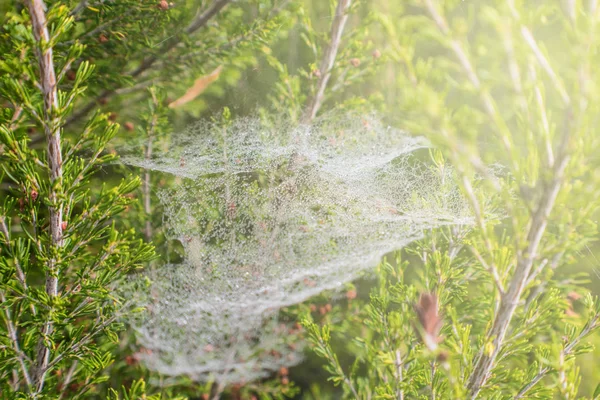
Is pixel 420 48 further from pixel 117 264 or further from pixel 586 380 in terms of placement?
pixel 117 264

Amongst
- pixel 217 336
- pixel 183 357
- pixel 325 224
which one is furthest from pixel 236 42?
pixel 183 357

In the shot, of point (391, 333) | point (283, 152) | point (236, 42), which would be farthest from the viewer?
point (283, 152)

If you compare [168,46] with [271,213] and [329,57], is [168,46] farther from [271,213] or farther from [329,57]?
[271,213]

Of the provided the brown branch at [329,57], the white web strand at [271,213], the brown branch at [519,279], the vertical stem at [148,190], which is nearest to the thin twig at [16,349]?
the white web strand at [271,213]

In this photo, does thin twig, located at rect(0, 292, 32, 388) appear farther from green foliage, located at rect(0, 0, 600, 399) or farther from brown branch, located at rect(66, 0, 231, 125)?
brown branch, located at rect(66, 0, 231, 125)

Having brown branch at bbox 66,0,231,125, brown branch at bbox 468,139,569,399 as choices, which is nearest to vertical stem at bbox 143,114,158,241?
brown branch at bbox 66,0,231,125

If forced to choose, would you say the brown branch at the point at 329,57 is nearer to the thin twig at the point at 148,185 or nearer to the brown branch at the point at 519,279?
the thin twig at the point at 148,185
